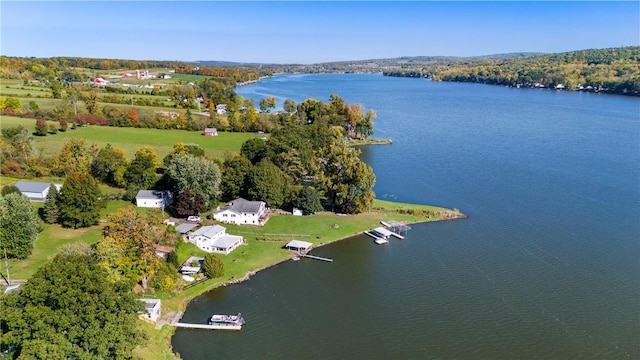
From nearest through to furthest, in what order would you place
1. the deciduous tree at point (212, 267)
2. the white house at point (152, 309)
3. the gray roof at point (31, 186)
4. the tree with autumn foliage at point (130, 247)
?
the white house at point (152, 309)
the tree with autumn foliage at point (130, 247)
the deciduous tree at point (212, 267)
the gray roof at point (31, 186)

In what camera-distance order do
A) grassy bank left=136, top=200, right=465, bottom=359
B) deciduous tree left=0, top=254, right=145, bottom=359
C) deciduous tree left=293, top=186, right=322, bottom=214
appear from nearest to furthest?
1. deciduous tree left=0, top=254, right=145, bottom=359
2. grassy bank left=136, top=200, right=465, bottom=359
3. deciduous tree left=293, top=186, right=322, bottom=214

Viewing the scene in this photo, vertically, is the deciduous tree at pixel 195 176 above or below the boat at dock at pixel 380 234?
above

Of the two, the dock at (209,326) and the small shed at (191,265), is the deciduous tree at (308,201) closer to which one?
the small shed at (191,265)

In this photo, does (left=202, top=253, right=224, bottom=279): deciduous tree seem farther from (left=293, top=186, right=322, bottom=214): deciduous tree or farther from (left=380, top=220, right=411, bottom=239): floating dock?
(left=380, top=220, right=411, bottom=239): floating dock

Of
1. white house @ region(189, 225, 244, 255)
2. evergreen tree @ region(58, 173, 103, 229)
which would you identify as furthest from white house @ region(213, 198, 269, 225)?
evergreen tree @ region(58, 173, 103, 229)

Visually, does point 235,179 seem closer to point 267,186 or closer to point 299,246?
point 267,186

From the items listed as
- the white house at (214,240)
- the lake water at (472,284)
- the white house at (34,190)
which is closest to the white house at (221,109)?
the lake water at (472,284)
